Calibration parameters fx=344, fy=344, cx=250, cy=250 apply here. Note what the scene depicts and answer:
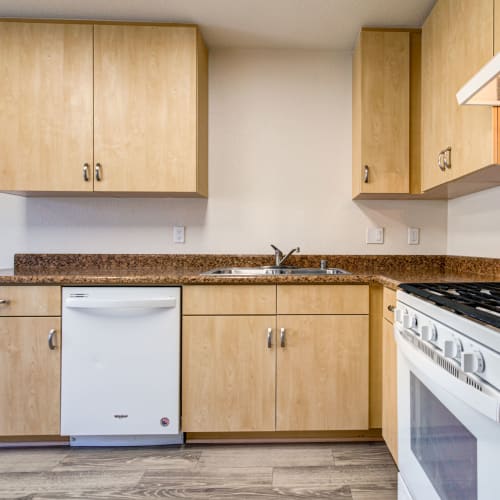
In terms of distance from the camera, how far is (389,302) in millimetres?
1572

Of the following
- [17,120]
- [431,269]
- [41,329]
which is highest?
[17,120]

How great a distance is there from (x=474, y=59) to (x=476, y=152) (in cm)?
36

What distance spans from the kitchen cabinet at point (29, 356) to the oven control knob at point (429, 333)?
159 cm

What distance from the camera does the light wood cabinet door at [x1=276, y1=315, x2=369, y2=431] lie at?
1.71 meters

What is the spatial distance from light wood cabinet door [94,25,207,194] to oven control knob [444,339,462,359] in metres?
1.46

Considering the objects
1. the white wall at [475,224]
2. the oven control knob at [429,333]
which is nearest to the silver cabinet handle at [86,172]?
the oven control knob at [429,333]

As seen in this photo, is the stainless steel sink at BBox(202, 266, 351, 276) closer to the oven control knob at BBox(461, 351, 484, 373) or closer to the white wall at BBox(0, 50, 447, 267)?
the white wall at BBox(0, 50, 447, 267)

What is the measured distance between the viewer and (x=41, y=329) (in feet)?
5.51

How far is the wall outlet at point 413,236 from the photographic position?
2.24 m

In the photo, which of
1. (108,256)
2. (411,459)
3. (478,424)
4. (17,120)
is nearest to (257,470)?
(411,459)

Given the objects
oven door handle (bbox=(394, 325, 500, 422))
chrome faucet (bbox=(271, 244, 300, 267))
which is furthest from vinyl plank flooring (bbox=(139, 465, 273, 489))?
chrome faucet (bbox=(271, 244, 300, 267))

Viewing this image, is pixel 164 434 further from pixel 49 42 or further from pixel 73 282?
pixel 49 42

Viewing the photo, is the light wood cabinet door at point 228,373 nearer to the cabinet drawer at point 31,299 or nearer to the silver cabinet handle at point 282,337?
the silver cabinet handle at point 282,337

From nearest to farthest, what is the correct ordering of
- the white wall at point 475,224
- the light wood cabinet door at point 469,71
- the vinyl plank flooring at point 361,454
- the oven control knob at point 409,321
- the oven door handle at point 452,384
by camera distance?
the oven door handle at point 452,384
the oven control knob at point 409,321
the light wood cabinet door at point 469,71
the vinyl plank flooring at point 361,454
the white wall at point 475,224
